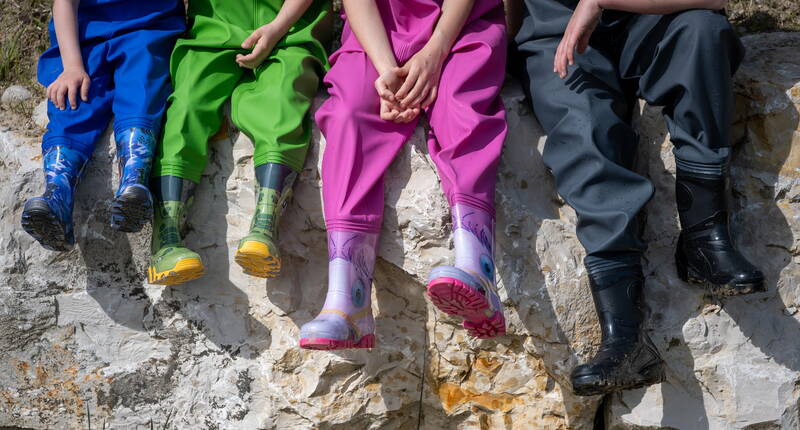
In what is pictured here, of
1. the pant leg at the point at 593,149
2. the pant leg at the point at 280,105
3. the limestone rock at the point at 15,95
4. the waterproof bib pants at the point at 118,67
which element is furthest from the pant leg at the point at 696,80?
the limestone rock at the point at 15,95

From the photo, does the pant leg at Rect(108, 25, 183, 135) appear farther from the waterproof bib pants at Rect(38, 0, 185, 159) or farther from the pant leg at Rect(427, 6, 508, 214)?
the pant leg at Rect(427, 6, 508, 214)

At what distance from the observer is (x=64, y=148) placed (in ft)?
8.36

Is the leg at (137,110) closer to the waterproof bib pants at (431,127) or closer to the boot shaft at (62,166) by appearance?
the boot shaft at (62,166)

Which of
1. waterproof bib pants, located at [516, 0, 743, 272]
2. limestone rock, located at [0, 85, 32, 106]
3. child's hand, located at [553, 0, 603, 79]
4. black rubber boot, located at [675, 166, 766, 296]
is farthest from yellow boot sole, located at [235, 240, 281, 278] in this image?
limestone rock, located at [0, 85, 32, 106]

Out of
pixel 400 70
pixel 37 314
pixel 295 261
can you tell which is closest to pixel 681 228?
pixel 400 70

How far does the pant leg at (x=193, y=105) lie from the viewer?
253 cm

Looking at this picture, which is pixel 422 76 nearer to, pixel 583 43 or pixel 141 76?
pixel 583 43

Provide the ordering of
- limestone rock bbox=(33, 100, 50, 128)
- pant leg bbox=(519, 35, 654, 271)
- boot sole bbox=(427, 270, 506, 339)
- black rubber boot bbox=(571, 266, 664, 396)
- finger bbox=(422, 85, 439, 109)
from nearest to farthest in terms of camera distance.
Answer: boot sole bbox=(427, 270, 506, 339), black rubber boot bbox=(571, 266, 664, 396), pant leg bbox=(519, 35, 654, 271), finger bbox=(422, 85, 439, 109), limestone rock bbox=(33, 100, 50, 128)

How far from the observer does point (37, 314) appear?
8.63ft

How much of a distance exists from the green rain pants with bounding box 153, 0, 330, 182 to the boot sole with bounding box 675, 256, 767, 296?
118 centimetres

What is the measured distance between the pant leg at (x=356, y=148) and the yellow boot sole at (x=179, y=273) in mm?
399

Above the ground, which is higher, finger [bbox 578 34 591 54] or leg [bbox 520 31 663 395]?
finger [bbox 578 34 591 54]

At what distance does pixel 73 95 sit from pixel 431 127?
3.74 feet

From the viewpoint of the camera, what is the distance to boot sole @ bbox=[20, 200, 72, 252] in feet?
7.63
